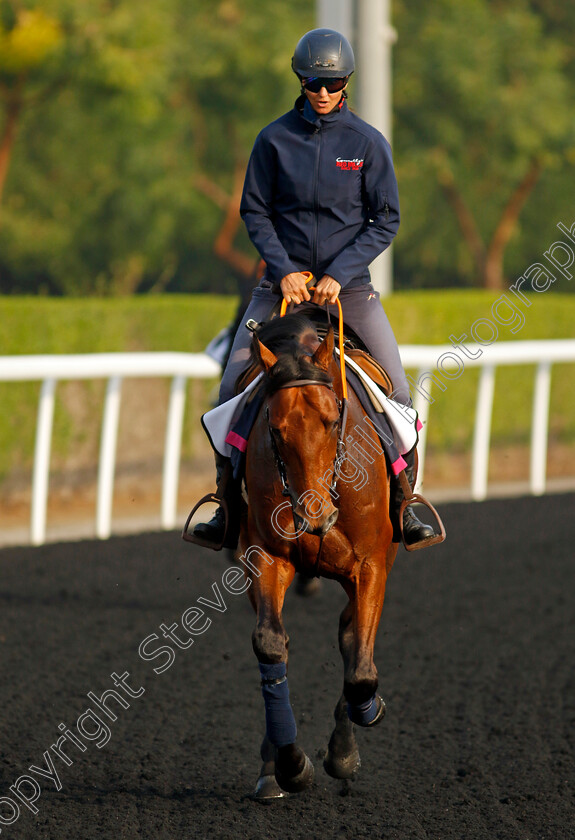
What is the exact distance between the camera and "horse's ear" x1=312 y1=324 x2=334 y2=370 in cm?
441

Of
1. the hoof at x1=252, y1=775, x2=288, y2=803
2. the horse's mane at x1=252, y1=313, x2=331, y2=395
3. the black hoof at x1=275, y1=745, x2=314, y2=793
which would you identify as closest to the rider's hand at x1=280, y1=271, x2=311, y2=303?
the horse's mane at x1=252, y1=313, x2=331, y2=395

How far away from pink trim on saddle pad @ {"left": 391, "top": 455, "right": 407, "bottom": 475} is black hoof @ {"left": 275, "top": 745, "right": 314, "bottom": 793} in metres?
1.13

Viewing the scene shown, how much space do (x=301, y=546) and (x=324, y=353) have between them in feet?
2.33

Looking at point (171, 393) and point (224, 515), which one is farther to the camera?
point (171, 393)

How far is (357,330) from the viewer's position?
17.1 ft

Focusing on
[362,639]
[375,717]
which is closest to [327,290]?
[362,639]

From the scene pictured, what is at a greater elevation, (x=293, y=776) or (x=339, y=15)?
(x=339, y=15)

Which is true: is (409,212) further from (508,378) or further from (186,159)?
(508,378)

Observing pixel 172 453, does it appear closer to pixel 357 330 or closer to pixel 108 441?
pixel 108 441

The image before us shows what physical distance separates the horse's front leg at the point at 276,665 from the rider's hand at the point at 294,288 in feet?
3.37

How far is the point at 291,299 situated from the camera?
4902mm

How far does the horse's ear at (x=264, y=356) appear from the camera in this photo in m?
4.32

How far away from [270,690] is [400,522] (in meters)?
0.90

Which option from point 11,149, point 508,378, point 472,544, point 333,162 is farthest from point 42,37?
point 333,162
